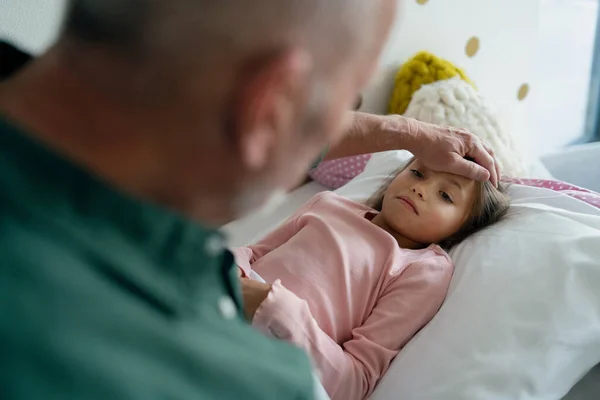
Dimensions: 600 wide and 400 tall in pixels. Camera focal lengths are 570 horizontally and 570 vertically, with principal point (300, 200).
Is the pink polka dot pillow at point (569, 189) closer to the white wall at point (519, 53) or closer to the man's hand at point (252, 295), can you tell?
the white wall at point (519, 53)

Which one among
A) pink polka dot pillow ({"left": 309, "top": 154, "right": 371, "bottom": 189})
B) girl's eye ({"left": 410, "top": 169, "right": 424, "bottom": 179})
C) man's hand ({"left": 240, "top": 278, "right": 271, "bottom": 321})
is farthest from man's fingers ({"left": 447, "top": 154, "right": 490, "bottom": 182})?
pink polka dot pillow ({"left": 309, "top": 154, "right": 371, "bottom": 189})

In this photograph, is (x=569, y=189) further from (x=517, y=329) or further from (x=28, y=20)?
(x=28, y=20)

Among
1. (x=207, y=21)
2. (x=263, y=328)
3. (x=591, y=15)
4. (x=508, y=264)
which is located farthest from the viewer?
(x=591, y=15)

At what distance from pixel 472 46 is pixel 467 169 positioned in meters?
1.08

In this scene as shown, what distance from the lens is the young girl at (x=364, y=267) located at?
846 mm

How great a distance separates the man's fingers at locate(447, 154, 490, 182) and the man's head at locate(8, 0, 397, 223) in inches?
25.9

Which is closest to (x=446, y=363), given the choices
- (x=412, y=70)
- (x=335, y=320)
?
(x=335, y=320)

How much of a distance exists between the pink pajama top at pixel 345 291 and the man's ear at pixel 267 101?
0.43 m

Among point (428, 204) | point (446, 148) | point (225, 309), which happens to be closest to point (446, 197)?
point (428, 204)

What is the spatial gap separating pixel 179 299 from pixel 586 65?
2.43 m

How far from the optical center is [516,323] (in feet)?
2.78

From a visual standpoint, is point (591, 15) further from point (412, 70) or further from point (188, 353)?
point (188, 353)

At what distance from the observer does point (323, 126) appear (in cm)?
40

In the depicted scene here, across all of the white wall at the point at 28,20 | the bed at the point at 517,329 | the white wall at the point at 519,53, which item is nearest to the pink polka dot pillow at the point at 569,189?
the bed at the point at 517,329
